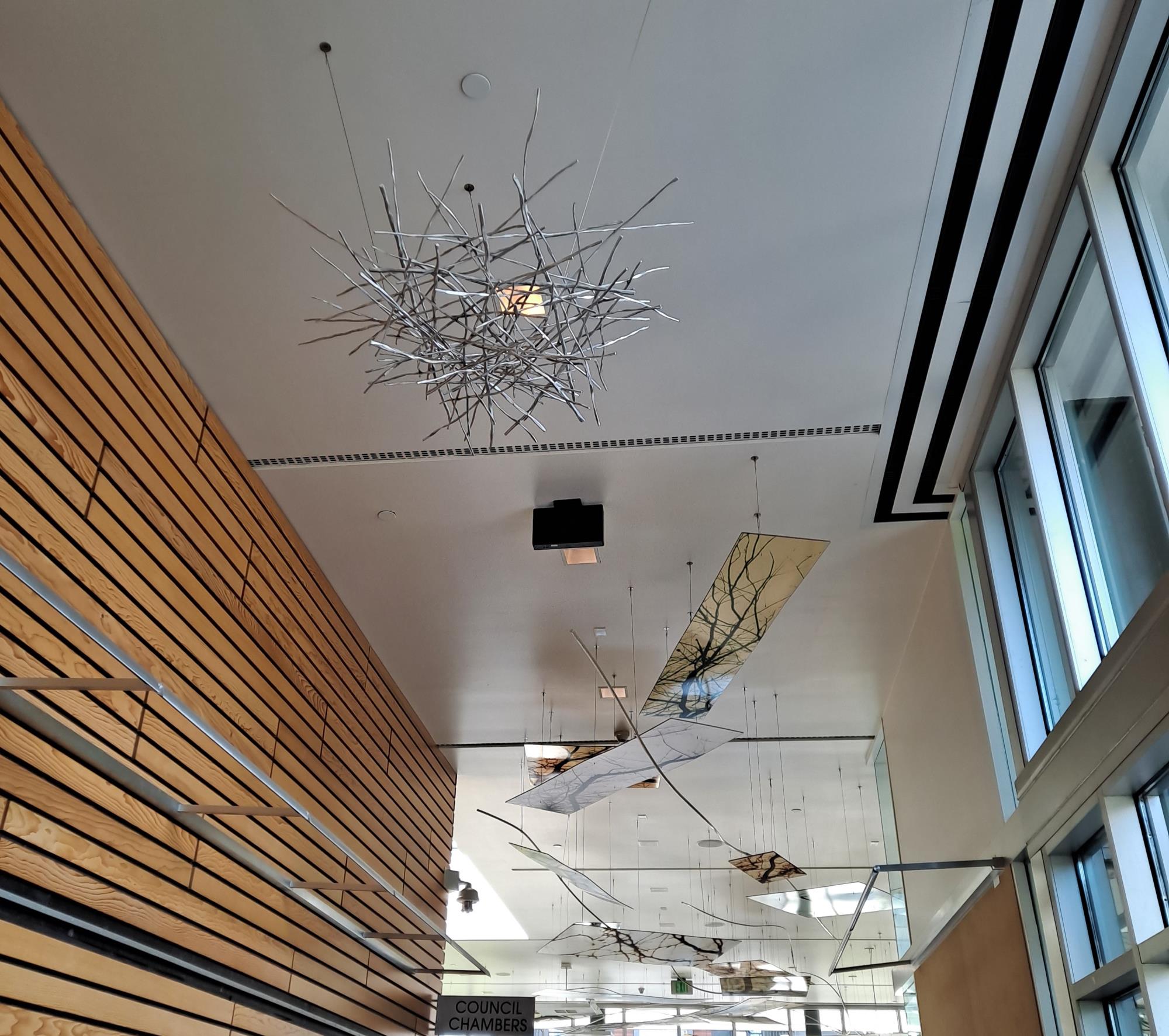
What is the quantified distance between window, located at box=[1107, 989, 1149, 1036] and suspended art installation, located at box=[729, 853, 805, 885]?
5.47m

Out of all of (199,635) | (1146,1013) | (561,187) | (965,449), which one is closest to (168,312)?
(199,635)

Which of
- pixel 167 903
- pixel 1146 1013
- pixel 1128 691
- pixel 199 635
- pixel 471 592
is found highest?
pixel 471 592

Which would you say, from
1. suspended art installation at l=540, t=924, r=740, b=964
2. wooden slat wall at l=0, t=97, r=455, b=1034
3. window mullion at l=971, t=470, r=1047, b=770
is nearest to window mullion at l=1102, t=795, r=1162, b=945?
window mullion at l=971, t=470, r=1047, b=770

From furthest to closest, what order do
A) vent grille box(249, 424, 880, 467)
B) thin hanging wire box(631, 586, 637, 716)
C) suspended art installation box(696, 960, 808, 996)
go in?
suspended art installation box(696, 960, 808, 996), thin hanging wire box(631, 586, 637, 716), vent grille box(249, 424, 880, 467)

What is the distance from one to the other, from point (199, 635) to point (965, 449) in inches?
169

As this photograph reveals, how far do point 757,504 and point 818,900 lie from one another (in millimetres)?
5892

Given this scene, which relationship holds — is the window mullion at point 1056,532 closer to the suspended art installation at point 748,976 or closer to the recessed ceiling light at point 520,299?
the recessed ceiling light at point 520,299

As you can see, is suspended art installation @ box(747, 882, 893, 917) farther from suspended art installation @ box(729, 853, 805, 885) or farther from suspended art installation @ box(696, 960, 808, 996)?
suspended art installation @ box(696, 960, 808, 996)

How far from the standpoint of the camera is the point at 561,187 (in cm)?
416

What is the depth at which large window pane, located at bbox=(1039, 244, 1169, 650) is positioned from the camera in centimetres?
377

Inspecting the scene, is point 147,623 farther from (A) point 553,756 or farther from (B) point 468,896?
(B) point 468,896

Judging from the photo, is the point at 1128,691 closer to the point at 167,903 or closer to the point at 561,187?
the point at 561,187

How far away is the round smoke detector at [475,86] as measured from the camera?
3723 mm

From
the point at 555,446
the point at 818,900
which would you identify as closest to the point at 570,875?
the point at 818,900
